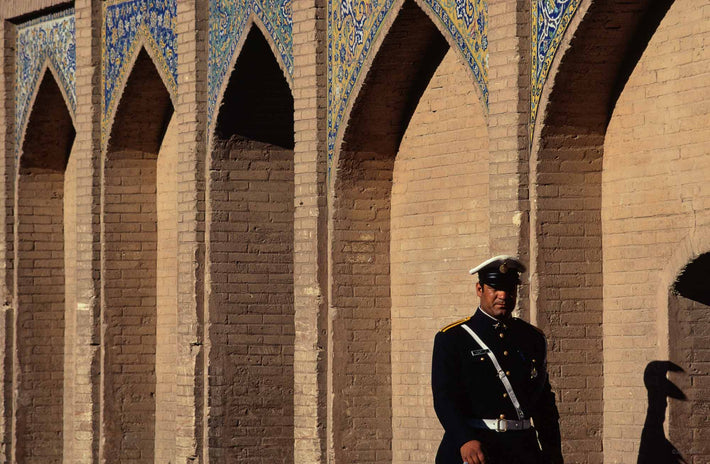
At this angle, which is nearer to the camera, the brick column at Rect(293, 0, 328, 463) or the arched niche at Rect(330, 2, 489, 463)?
the arched niche at Rect(330, 2, 489, 463)

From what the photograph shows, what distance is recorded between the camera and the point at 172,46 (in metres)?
13.6

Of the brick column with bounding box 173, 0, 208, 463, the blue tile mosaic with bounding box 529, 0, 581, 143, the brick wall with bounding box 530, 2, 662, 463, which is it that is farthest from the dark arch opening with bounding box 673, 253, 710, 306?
the brick column with bounding box 173, 0, 208, 463

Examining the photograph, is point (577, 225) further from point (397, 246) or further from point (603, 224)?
point (397, 246)

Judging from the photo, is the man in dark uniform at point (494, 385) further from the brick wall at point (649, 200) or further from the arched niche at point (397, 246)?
the arched niche at point (397, 246)

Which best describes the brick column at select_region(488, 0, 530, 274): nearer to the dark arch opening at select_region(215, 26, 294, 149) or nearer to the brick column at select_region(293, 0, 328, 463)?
the brick column at select_region(293, 0, 328, 463)

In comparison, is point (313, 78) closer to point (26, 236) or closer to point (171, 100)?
point (171, 100)

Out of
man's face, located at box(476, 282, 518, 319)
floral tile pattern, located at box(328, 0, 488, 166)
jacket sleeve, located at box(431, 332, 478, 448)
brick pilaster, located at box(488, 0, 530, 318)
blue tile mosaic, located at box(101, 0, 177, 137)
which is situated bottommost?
jacket sleeve, located at box(431, 332, 478, 448)

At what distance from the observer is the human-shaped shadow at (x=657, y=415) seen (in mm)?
9633

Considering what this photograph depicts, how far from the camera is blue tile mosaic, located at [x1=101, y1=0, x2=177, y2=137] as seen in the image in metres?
13.7

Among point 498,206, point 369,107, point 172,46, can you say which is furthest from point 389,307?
point 172,46

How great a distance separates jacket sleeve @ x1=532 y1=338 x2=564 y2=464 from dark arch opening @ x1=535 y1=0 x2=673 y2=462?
8.64ft

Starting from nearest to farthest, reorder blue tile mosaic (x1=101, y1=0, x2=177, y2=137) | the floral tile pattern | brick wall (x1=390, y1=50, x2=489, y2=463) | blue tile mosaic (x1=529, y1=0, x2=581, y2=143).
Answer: blue tile mosaic (x1=529, y1=0, x2=581, y2=143) < the floral tile pattern < brick wall (x1=390, y1=50, x2=489, y2=463) < blue tile mosaic (x1=101, y1=0, x2=177, y2=137)

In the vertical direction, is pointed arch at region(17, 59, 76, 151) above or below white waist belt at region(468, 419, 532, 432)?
above

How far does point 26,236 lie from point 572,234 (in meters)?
7.38
